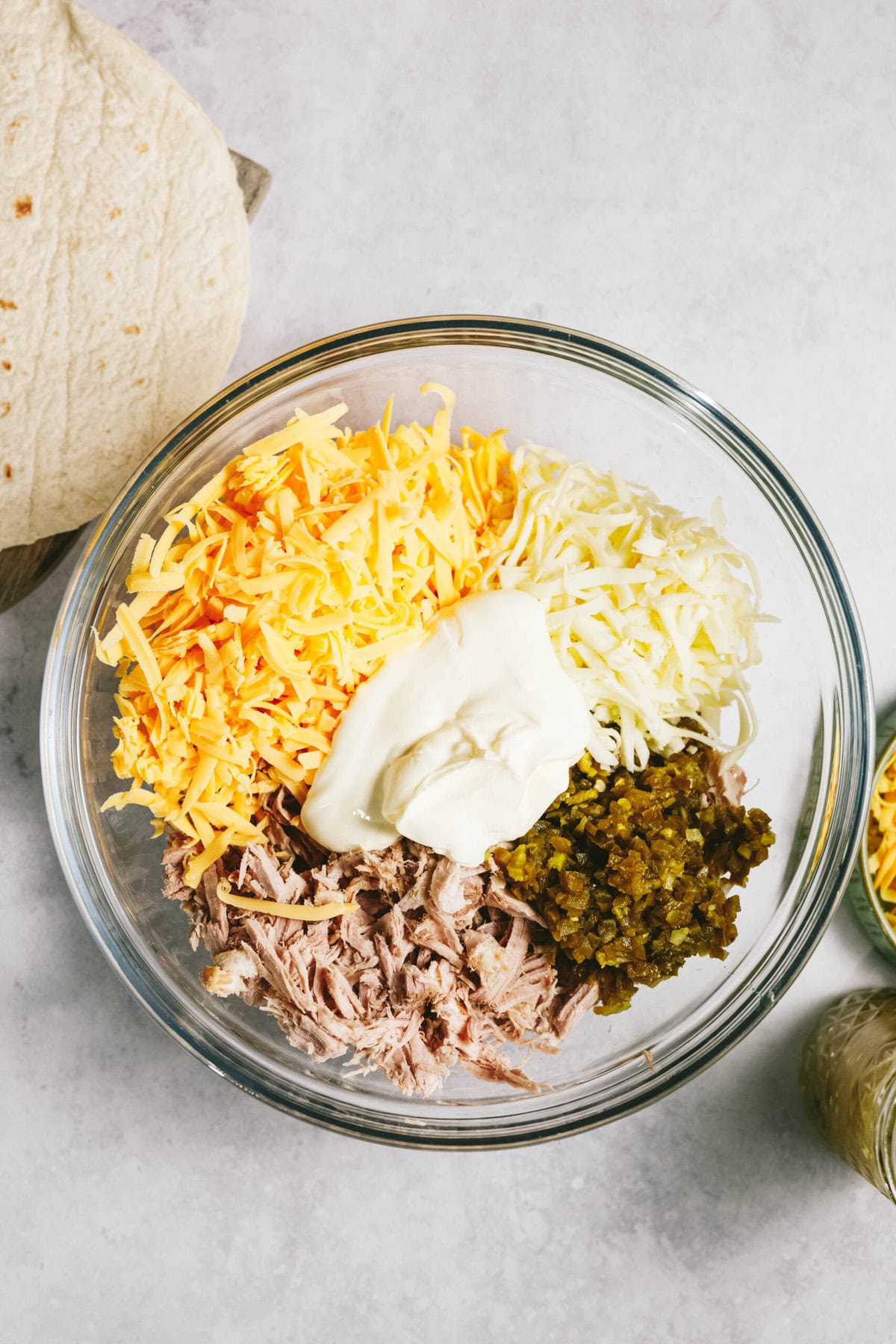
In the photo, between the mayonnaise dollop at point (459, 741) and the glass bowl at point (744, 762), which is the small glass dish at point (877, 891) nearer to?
the glass bowl at point (744, 762)

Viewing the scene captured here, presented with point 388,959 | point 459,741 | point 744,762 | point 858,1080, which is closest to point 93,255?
point 459,741

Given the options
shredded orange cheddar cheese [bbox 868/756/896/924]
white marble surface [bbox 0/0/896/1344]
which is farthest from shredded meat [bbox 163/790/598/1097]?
shredded orange cheddar cheese [bbox 868/756/896/924]

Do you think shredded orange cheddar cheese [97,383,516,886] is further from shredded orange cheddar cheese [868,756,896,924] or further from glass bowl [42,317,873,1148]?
shredded orange cheddar cheese [868,756,896,924]

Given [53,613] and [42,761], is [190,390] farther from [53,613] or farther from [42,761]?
[42,761]

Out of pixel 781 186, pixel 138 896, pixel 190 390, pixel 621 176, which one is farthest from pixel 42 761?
pixel 781 186

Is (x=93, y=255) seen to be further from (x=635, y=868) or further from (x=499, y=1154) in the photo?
(x=499, y=1154)

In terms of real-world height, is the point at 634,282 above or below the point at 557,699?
above

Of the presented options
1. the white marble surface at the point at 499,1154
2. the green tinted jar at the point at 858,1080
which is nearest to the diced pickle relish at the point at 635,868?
the green tinted jar at the point at 858,1080
